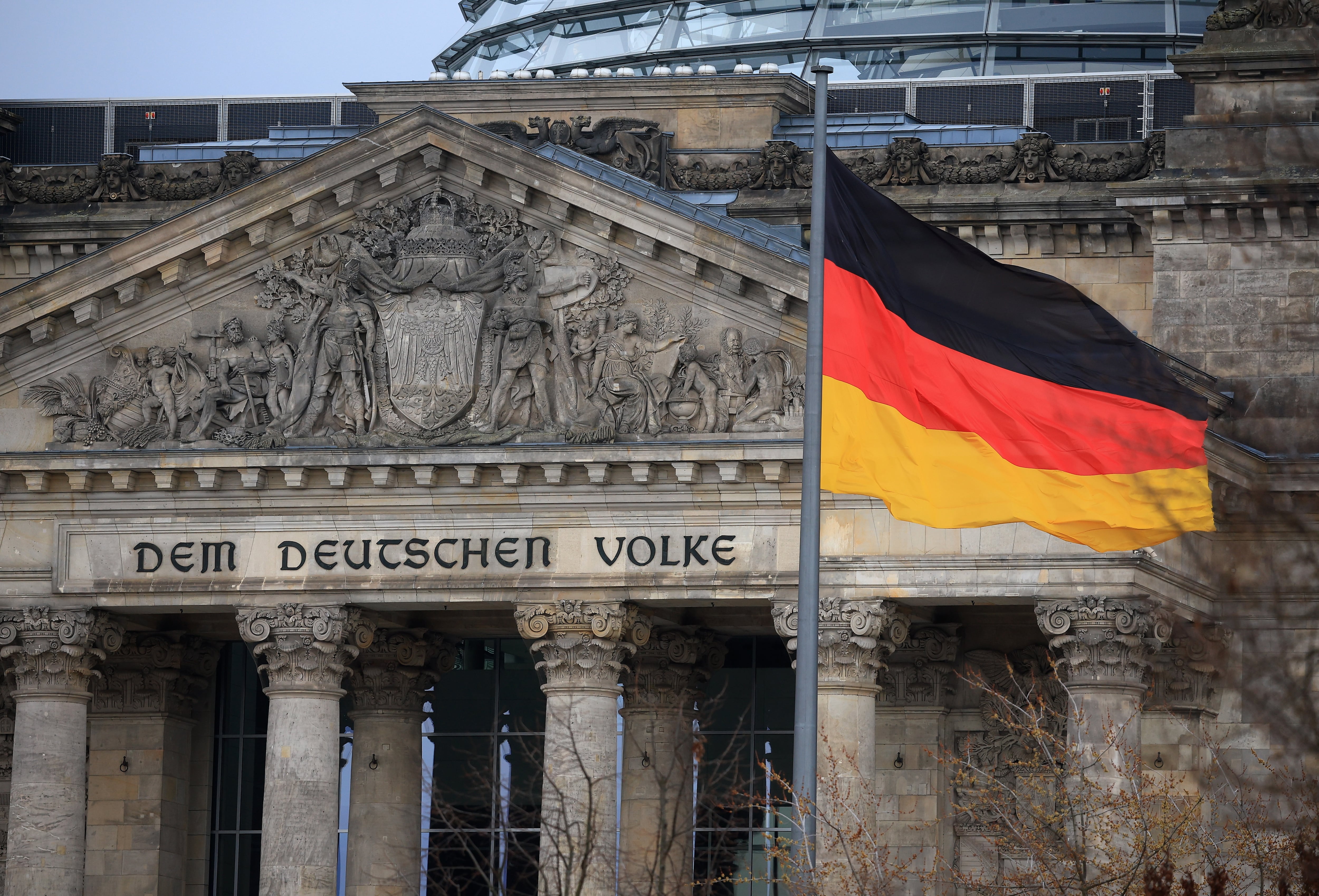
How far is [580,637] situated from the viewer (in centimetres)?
4459

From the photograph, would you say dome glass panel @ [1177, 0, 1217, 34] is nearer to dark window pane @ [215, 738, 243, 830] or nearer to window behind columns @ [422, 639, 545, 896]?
window behind columns @ [422, 639, 545, 896]

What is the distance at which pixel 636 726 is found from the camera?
162 feet

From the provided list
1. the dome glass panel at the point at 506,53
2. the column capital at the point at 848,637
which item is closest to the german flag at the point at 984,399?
the column capital at the point at 848,637

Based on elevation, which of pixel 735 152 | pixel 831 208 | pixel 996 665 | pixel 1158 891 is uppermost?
pixel 735 152

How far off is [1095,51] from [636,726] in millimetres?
23725

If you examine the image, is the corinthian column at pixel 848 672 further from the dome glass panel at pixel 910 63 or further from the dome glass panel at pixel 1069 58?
the dome glass panel at pixel 1069 58

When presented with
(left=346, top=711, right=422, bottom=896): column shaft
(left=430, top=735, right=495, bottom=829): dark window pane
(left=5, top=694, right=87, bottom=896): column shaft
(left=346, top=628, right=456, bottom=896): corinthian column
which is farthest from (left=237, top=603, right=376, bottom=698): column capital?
(left=430, top=735, right=495, bottom=829): dark window pane

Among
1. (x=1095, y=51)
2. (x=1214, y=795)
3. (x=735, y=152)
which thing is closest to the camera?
(x=1214, y=795)

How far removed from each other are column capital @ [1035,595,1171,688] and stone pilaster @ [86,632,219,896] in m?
17.3

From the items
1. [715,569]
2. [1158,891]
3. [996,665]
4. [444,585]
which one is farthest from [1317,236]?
[1158,891]

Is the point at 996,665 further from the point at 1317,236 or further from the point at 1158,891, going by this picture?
the point at 1158,891

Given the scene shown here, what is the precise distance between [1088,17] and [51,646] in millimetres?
31320

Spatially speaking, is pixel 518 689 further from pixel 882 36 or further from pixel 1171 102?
pixel 882 36

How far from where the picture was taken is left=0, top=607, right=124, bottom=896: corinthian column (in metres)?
45.2
